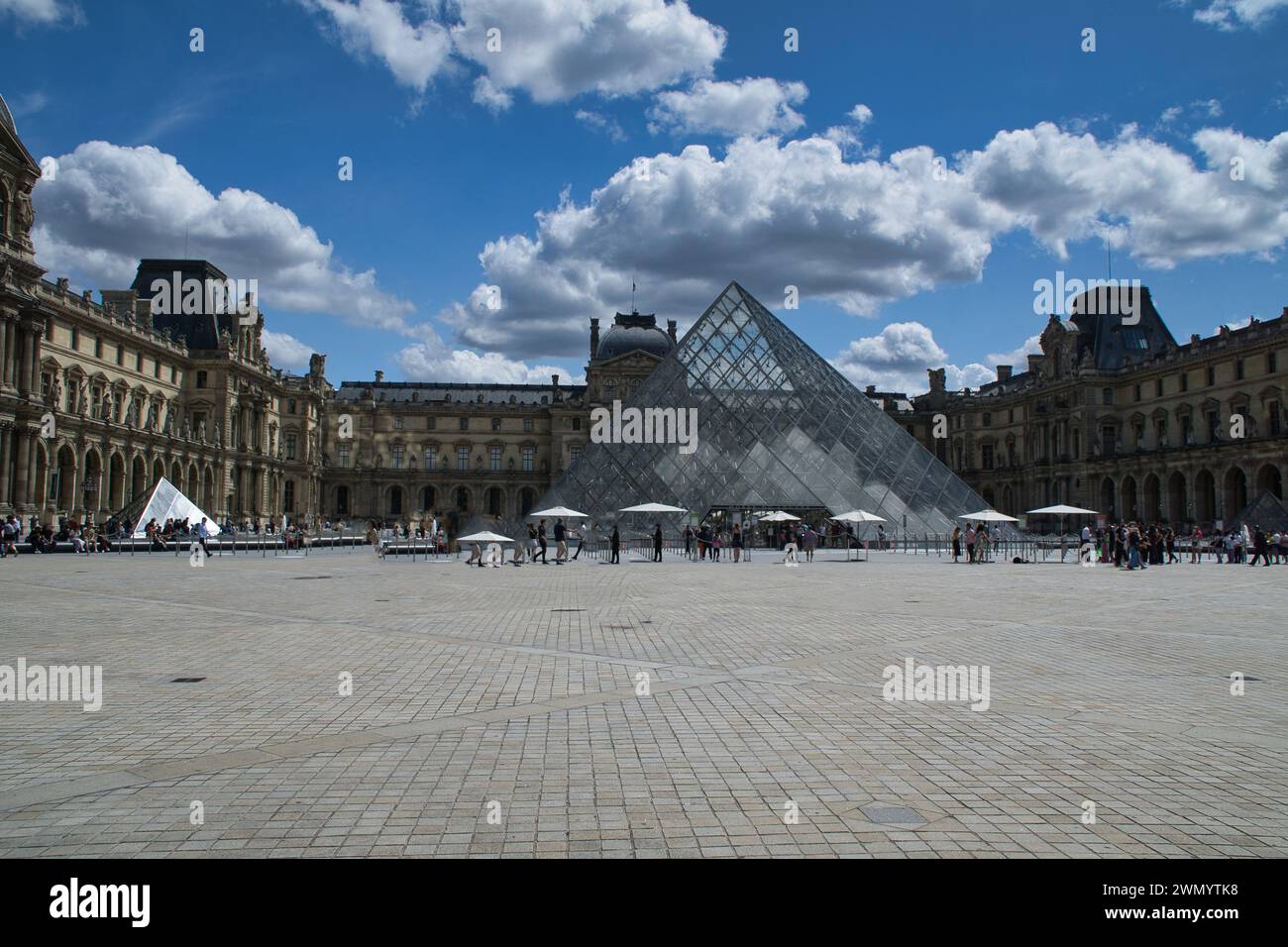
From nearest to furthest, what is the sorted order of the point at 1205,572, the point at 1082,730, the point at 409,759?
the point at 409,759 < the point at 1082,730 < the point at 1205,572

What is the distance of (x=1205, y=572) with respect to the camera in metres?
23.6

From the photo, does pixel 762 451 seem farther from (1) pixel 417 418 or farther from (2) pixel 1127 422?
(1) pixel 417 418

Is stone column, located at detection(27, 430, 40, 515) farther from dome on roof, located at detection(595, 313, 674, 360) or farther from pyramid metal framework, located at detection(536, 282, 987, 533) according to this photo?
dome on roof, located at detection(595, 313, 674, 360)

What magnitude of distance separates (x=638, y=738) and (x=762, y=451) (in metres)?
29.9

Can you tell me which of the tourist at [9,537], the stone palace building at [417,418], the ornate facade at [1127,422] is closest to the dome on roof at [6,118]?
the stone palace building at [417,418]

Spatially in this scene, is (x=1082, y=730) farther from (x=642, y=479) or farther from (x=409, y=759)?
(x=642, y=479)

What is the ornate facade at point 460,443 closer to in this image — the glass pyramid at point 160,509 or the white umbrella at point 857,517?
the glass pyramid at point 160,509

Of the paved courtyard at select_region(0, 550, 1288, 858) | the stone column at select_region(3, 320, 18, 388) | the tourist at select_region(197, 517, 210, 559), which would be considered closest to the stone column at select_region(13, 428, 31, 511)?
the stone column at select_region(3, 320, 18, 388)

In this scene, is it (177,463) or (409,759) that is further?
(177,463)

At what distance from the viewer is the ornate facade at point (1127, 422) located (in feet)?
158

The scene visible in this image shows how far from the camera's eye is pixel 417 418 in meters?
79.1

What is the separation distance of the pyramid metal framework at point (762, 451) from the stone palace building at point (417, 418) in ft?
47.4
